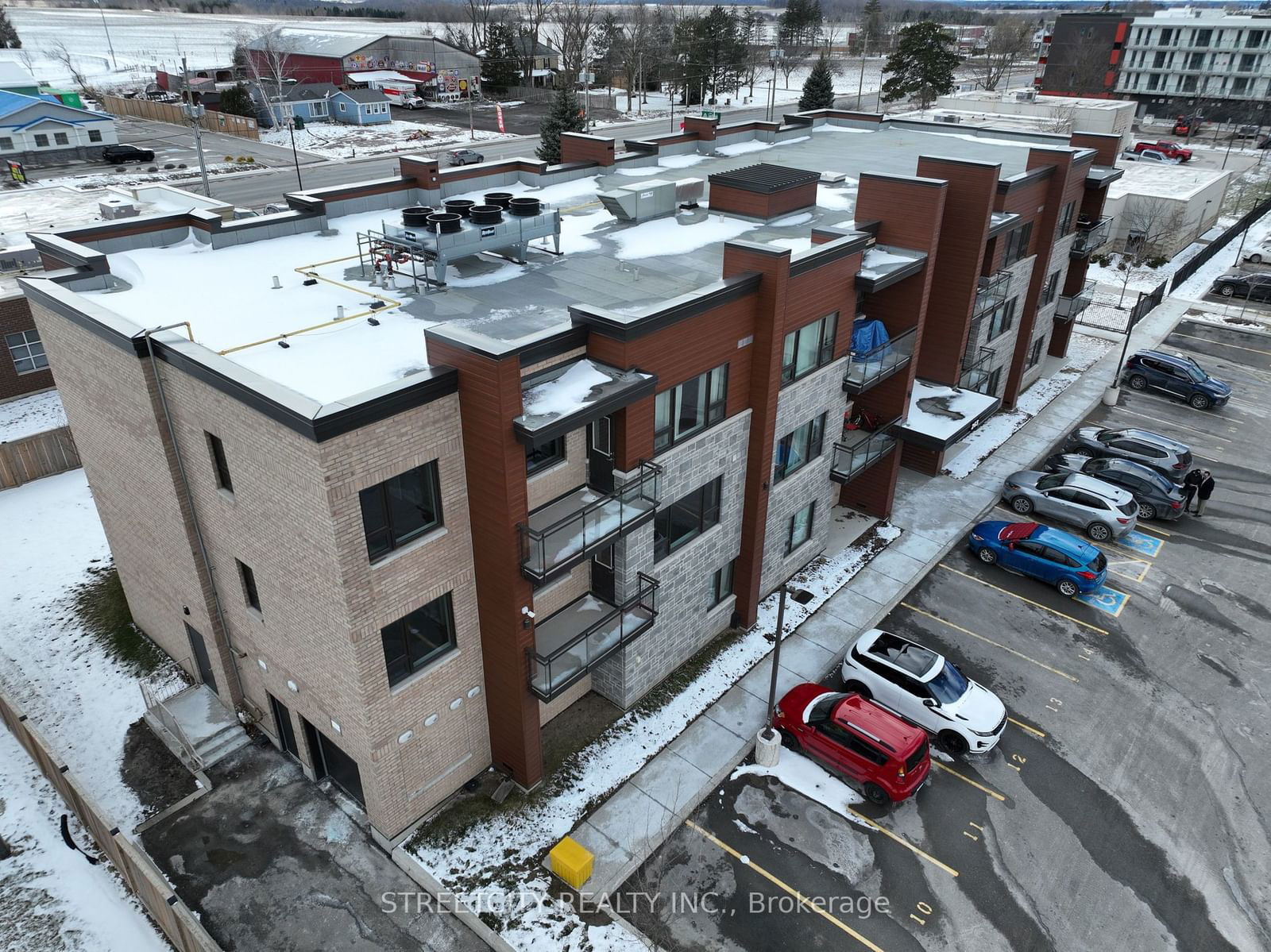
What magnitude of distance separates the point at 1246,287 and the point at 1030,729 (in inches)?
1816

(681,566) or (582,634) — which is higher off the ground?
(582,634)

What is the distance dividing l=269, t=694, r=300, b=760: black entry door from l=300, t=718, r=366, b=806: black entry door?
64 cm

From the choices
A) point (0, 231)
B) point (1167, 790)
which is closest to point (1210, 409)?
point (1167, 790)

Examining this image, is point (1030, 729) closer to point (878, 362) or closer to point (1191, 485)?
point (878, 362)

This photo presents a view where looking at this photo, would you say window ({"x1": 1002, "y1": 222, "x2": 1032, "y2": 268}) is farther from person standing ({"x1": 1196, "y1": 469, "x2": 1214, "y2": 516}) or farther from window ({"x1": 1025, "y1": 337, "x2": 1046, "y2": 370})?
person standing ({"x1": 1196, "y1": 469, "x2": 1214, "y2": 516})

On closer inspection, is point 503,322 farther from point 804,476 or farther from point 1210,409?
point 1210,409

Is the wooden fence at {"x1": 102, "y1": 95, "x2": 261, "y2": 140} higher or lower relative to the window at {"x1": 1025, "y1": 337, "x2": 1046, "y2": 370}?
higher

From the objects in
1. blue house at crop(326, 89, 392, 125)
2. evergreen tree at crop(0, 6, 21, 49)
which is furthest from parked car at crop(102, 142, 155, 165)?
evergreen tree at crop(0, 6, 21, 49)

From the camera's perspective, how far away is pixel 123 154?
79562 mm

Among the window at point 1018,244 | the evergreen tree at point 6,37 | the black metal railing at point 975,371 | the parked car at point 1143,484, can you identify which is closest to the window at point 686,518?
the black metal railing at point 975,371

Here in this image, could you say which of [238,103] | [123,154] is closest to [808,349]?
[123,154]

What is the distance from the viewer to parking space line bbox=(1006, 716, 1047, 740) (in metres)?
21.4

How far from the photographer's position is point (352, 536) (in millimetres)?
14836

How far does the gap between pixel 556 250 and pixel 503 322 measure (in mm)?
5840
